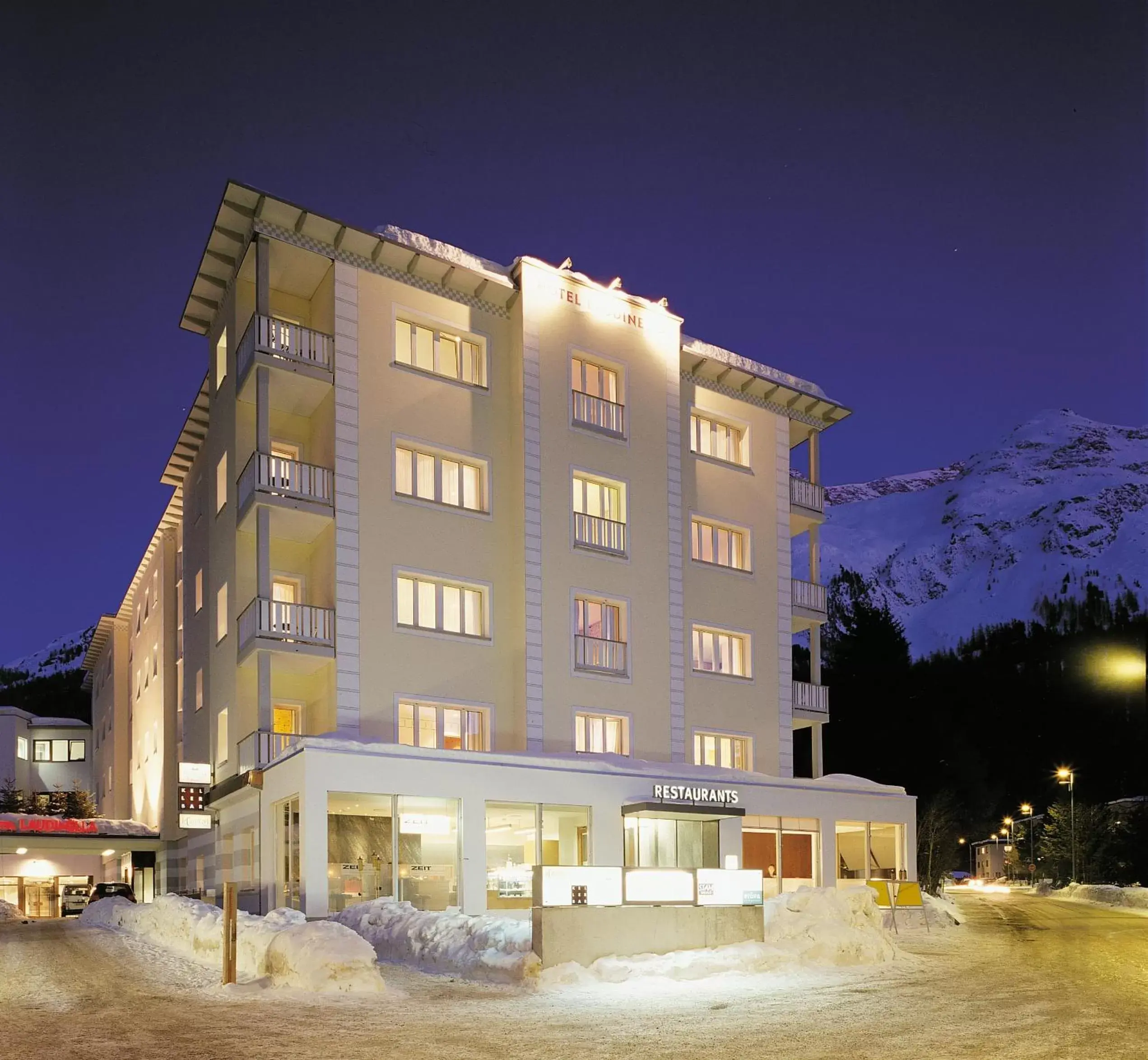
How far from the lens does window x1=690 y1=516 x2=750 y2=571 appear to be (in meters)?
39.4

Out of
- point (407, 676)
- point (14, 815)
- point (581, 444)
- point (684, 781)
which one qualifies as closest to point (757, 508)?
point (581, 444)

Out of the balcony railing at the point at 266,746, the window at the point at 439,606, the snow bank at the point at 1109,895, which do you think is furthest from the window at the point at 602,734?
the snow bank at the point at 1109,895

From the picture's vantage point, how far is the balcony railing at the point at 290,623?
29.9 meters

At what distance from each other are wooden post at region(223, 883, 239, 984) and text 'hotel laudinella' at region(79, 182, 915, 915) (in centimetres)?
837

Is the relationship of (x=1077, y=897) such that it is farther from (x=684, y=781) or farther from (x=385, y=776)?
(x=385, y=776)

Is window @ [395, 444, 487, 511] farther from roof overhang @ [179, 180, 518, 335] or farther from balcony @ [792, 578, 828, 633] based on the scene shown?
balcony @ [792, 578, 828, 633]

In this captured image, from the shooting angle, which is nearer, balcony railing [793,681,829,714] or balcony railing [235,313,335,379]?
balcony railing [235,313,335,379]

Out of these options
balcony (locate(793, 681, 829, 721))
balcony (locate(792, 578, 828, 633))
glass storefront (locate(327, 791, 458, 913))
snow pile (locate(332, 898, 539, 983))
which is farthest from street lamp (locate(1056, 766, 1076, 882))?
snow pile (locate(332, 898, 539, 983))

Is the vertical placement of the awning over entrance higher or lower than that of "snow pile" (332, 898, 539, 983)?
higher

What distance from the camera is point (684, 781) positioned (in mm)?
33094

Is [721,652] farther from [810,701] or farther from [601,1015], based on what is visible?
[601,1015]

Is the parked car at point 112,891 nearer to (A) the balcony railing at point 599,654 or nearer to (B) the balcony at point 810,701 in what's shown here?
(A) the balcony railing at point 599,654

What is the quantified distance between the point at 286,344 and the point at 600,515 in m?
10.5

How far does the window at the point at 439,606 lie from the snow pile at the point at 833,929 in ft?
41.7
